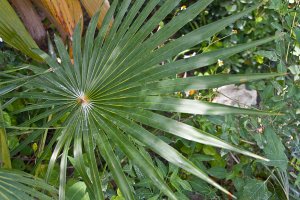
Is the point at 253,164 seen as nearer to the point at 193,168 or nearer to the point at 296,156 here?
the point at 296,156

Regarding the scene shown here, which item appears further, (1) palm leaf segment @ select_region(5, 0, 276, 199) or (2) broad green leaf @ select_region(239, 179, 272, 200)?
(2) broad green leaf @ select_region(239, 179, 272, 200)

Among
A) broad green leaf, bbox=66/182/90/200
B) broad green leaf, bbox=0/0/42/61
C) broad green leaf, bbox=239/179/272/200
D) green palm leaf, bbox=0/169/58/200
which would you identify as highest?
broad green leaf, bbox=0/0/42/61

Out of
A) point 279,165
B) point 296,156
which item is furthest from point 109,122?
point 296,156

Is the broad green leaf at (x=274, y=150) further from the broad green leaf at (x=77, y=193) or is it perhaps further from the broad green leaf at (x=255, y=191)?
the broad green leaf at (x=77, y=193)

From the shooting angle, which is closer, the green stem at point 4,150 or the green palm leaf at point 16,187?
the green palm leaf at point 16,187

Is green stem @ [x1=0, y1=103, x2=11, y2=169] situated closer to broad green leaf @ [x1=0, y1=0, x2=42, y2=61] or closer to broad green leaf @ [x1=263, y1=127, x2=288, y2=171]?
broad green leaf @ [x1=0, y1=0, x2=42, y2=61]

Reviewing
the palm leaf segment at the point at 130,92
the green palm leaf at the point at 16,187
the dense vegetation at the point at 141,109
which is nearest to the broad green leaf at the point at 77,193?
the dense vegetation at the point at 141,109

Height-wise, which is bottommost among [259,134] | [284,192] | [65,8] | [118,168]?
[284,192]

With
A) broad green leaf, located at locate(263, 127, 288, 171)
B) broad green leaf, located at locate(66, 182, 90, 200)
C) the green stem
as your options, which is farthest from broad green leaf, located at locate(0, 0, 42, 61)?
broad green leaf, located at locate(263, 127, 288, 171)
